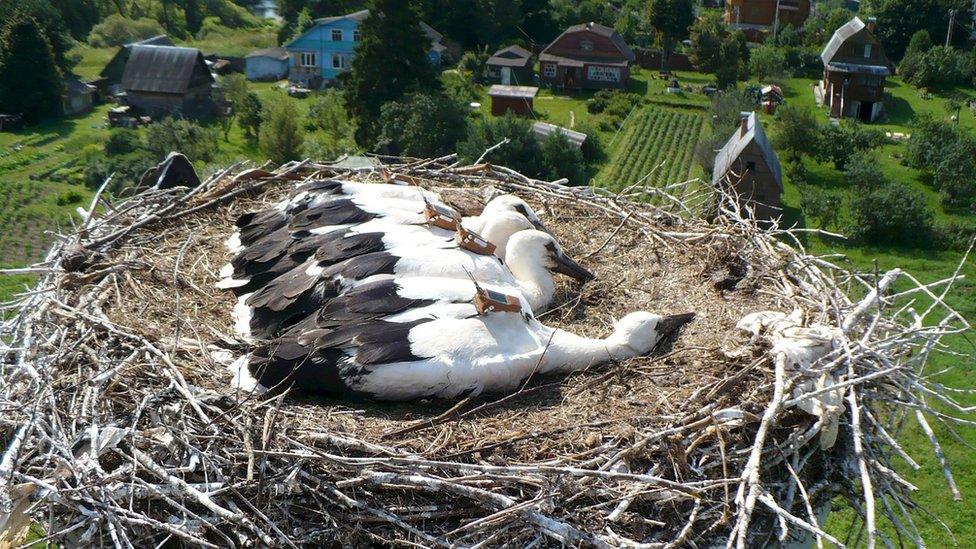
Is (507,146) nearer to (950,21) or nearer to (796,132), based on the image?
(796,132)

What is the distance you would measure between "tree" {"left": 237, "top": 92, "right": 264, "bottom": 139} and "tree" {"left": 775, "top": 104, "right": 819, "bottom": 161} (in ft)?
47.2

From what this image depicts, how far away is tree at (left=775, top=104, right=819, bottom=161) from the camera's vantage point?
2508 centimetres

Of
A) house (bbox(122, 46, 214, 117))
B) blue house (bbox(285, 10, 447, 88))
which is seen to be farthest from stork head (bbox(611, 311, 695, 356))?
blue house (bbox(285, 10, 447, 88))

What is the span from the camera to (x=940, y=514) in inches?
455

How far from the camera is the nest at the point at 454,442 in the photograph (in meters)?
4.48

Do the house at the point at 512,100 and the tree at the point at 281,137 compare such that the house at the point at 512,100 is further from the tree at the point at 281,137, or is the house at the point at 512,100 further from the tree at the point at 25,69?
the tree at the point at 25,69

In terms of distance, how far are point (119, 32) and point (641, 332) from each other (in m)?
39.8

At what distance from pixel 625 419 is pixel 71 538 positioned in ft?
8.98

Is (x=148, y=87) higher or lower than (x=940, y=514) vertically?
higher

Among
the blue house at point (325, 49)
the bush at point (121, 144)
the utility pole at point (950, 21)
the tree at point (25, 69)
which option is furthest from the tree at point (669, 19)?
the tree at point (25, 69)

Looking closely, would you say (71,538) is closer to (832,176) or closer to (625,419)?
(625,419)

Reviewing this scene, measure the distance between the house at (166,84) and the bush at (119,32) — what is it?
10402 mm

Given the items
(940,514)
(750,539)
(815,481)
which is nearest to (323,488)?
(750,539)

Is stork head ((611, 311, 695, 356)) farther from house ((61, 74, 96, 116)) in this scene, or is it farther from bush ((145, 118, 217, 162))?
house ((61, 74, 96, 116))
